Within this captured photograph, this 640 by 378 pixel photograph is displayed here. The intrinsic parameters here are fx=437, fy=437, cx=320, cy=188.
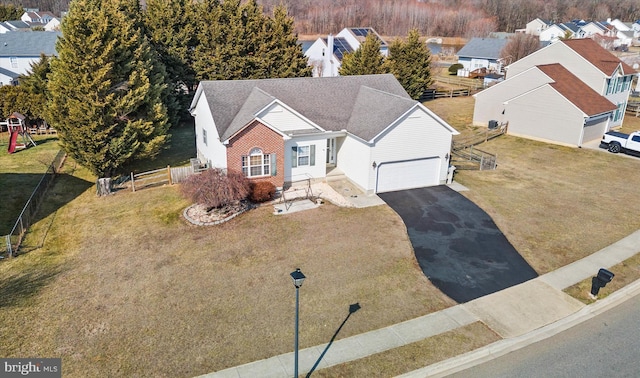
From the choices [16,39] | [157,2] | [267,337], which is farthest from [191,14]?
[267,337]

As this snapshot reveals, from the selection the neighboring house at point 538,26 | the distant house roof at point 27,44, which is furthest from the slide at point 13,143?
the neighboring house at point 538,26

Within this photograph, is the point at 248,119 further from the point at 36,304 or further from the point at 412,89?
the point at 412,89

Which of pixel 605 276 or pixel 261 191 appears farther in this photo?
pixel 261 191

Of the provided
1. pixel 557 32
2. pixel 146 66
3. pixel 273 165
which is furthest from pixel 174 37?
pixel 557 32

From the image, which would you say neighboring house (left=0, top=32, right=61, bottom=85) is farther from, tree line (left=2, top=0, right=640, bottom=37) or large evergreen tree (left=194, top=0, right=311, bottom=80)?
Answer: tree line (left=2, top=0, right=640, bottom=37)

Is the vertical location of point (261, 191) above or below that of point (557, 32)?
below

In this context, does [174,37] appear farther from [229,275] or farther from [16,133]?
[229,275]

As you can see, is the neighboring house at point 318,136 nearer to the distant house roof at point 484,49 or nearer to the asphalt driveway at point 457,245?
the asphalt driveway at point 457,245
